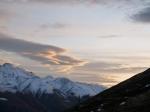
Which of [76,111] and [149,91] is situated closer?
[149,91]

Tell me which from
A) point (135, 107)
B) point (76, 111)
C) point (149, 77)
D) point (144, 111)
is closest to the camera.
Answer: point (144, 111)

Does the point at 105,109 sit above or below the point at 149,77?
below

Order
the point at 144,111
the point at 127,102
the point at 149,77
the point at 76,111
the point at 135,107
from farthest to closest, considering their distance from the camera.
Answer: the point at 149,77
the point at 76,111
the point at 127,102
the point at 135,107
the point at 144,111

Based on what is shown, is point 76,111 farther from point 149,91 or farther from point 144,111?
point 144,111

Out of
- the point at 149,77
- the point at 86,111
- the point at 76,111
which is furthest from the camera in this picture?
the point at 149,77

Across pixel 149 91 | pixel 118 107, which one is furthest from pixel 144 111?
pixel 149 91

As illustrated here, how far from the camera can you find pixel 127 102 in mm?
133500

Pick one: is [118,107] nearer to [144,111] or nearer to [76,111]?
[144,111]

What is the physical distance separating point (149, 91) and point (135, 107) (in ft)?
59.0

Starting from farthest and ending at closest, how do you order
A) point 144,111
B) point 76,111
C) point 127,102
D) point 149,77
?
1. point 149,77
2. point 76,111
3. point 127,102
4. point 144,111

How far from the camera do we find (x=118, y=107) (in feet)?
427

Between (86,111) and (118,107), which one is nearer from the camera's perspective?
(118,107)

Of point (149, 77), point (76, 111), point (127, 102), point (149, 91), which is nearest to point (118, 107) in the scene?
point (127, 102)

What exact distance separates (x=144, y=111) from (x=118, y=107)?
19.8m
